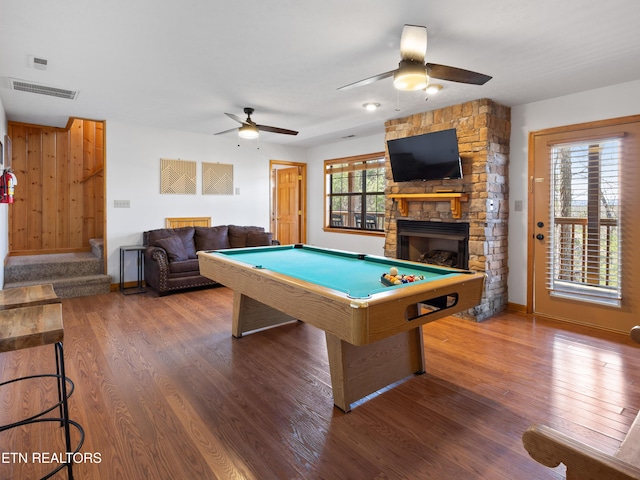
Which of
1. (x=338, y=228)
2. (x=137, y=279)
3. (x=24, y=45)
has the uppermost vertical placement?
(x=24, y=45)

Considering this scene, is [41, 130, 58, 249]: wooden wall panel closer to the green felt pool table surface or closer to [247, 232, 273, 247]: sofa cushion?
[247, 232, 273, 247]: sofa cushion

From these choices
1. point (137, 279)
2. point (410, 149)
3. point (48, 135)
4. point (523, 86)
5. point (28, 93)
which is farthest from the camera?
point (48, 135)

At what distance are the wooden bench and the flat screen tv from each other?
3.61m

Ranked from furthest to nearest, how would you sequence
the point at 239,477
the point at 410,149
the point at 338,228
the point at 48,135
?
the point at 338,228 < the point at 48,135 < the point at 410,149 < the point at 239,477

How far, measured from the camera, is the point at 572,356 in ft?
10.2

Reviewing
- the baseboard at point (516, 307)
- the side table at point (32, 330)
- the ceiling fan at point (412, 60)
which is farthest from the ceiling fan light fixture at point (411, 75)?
the baseboard at point (516, 307)

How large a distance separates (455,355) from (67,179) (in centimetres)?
677

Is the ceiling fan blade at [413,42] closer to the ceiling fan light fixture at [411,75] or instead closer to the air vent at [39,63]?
the ceiling fan light fixture at [411,75]

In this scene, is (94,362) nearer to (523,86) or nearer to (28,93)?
(28,93)

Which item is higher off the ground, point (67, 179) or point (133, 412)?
point (67, 179)

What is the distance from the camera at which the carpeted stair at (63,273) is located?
16.3ft

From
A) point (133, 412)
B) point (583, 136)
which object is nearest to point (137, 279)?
point (133, 412)

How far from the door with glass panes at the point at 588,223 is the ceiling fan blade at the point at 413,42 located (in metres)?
2.47

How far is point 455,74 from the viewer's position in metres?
2.60
